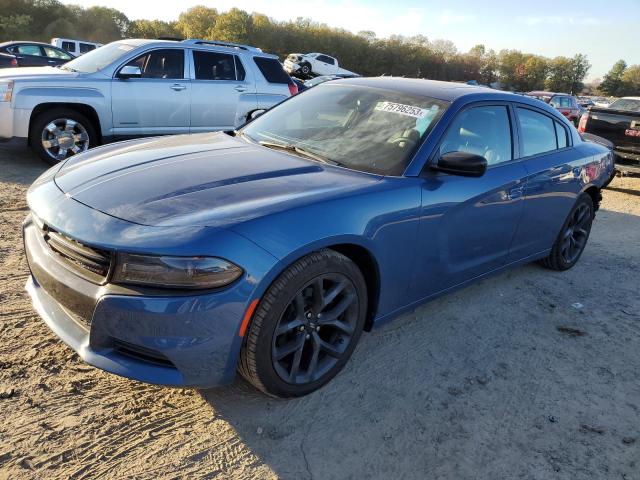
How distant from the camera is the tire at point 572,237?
467 cm

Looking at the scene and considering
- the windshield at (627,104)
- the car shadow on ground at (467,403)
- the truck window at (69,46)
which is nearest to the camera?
the car shadow on ground at (467,403)

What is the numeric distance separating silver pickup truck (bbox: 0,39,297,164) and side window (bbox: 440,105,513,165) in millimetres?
5019

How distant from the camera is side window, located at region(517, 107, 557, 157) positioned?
13.0 ft

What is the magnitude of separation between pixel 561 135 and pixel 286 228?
327 centimetres

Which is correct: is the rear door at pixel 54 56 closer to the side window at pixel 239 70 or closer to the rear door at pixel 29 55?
the rear door at pixel 29 55

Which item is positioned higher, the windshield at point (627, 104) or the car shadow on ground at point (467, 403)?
the windshield at point (627, 104)

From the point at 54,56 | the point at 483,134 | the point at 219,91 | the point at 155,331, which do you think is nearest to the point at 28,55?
the point at 54,56

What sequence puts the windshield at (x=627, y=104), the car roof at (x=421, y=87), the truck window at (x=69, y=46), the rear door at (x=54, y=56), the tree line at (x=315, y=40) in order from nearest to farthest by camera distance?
the car roof at (x=421, y=87) < the windshield at (x=627, y=104) < the rear door at (x=54, y=56) < the truck window at (x=69, y=46) < the tree line at (x=315, y=40)

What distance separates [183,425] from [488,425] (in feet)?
5.05

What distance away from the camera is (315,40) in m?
71.1

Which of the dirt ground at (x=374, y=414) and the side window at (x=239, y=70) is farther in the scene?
the side window at (x=239, y=70)

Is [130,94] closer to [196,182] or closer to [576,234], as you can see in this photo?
[196,182]

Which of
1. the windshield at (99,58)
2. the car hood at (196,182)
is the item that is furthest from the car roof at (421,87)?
the windshield at (99,58)

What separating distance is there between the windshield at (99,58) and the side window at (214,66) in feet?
3.09
